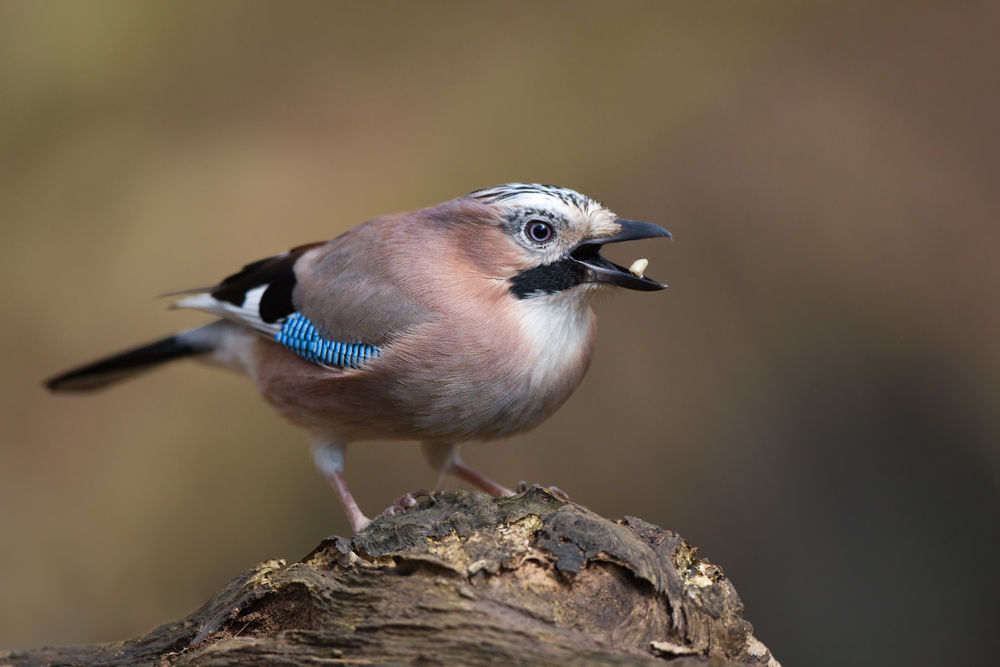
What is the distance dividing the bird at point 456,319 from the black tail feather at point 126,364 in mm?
980

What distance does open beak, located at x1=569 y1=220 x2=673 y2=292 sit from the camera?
2.72m

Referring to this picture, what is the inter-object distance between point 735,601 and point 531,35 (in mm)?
4736

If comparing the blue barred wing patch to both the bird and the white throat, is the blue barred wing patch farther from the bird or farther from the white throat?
the white throat

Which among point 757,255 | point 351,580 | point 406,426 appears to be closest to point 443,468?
point 406,426

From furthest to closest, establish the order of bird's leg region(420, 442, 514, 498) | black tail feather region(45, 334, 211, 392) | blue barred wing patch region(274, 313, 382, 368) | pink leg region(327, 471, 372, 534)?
black tail feather region(45, 334, 211, 392) < bird's leg region(420, 442, 514, 498) < pink leg region(327, 471, 372, 534) < blue barred wing patch region(274, 313, 382, 368)

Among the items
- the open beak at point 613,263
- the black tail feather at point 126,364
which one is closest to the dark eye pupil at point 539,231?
the open beak at point 613,263

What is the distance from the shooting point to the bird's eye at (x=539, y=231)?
2814 mm

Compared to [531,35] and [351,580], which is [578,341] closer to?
[351,580]

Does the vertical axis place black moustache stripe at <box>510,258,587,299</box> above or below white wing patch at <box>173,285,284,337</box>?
above

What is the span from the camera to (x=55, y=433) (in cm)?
565

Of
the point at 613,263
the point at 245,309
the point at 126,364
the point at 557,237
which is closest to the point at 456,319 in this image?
the point at 557,237

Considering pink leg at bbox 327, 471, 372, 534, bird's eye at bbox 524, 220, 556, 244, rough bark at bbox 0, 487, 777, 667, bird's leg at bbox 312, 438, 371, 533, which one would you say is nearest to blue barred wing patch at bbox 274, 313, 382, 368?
bird's leg at bbox 312, 438, 371, 533

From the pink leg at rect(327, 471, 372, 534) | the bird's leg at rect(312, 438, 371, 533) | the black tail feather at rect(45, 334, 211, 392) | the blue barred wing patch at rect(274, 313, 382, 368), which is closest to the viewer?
the blue barred wing patch at rect(274, 313, 382, 368)

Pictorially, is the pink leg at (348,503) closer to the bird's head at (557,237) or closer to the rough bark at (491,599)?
the rough bark at (491,599)
